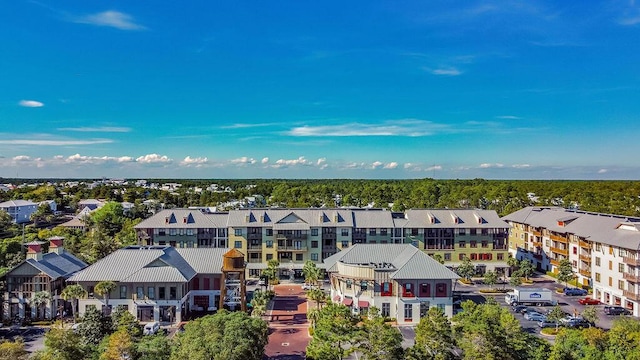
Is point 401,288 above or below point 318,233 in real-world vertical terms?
below

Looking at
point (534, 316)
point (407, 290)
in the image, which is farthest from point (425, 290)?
point (534, 316)

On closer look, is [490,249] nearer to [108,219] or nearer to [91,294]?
[91,294]

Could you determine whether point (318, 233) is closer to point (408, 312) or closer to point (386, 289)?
point (386, 289)

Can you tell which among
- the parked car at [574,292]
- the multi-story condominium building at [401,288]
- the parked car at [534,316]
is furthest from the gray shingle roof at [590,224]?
the multi-story condominium building at [401,288]

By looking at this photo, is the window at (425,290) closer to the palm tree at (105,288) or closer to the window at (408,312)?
the window at (408,312)

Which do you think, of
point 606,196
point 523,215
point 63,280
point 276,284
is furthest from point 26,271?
point 606,196
